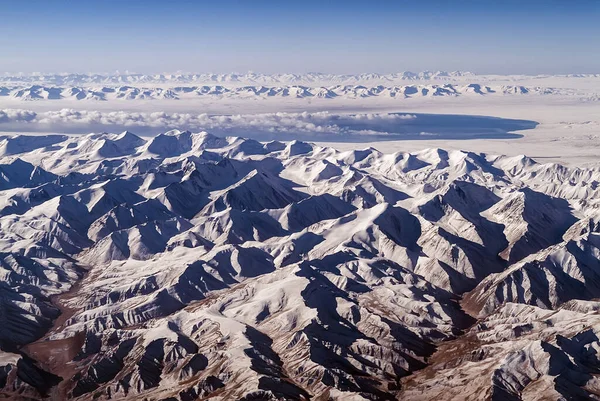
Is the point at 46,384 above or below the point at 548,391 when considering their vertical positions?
below

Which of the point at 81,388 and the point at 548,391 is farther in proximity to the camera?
the point at 81,388

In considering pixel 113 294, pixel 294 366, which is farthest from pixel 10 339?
pixel 294 366

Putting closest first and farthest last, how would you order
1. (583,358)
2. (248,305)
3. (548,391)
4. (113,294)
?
(548,391) → (583,358) → (248,305) → (113,294)

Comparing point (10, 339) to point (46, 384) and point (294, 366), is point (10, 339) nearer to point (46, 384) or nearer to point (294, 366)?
point (46, 384)

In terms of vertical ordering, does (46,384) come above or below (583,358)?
below

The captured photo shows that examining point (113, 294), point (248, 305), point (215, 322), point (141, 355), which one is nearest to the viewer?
point (141, 355)

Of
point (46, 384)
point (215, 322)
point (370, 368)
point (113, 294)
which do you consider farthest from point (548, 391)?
point (113, 294)

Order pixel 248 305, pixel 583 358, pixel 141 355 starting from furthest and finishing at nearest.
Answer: pixel 248 305, pixel 141 355, pixel 583 358

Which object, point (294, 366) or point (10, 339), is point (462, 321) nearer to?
point (294, 366)

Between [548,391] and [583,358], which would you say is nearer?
[548,391]
